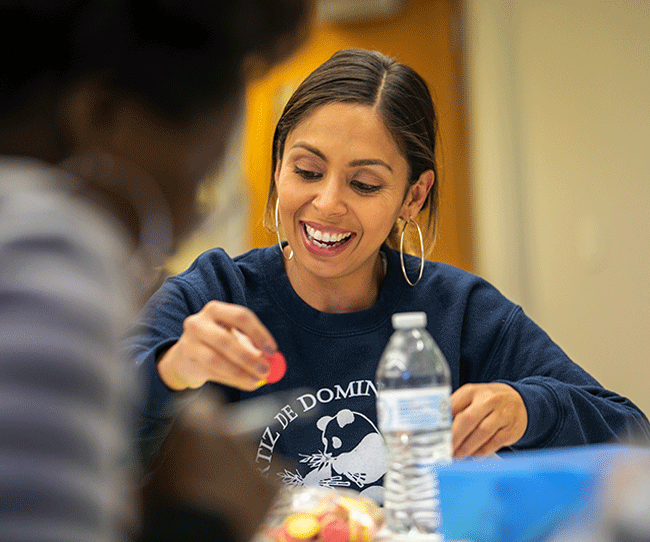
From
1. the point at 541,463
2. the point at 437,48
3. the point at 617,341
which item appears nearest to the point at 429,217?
the point at 541,463

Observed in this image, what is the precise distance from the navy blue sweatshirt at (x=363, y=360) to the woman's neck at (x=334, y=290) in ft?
0.10

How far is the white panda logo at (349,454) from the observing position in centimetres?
122

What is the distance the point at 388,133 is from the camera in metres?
1.39

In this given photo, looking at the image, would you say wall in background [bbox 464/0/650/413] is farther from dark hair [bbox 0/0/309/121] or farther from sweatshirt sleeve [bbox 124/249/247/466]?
dark hair [bbox 0/0/309/121]

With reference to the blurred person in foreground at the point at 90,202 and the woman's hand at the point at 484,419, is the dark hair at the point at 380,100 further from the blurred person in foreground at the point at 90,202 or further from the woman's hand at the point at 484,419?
the blurred person in foreground at the point at 90,202

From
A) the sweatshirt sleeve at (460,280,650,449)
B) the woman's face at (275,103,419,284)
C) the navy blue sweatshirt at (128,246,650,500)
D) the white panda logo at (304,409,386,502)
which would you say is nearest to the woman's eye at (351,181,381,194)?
the woman's face at (275,103,419,284)

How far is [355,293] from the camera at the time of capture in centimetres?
148

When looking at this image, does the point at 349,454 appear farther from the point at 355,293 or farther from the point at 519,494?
the point at 519,494

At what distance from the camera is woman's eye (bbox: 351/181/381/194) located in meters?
1.38

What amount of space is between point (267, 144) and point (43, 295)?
119 centimetres

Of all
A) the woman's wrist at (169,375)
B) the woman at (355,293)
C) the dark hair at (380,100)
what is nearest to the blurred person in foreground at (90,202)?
the woman's wrist at (169,375)

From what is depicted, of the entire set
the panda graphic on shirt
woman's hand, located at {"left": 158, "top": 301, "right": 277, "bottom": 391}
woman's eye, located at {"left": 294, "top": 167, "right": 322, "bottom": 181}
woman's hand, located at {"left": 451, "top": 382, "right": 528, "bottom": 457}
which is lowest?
the panda graphic on shirt

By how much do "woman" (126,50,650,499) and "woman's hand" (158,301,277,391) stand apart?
0.76ft

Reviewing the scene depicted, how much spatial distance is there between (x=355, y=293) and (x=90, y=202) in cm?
106
